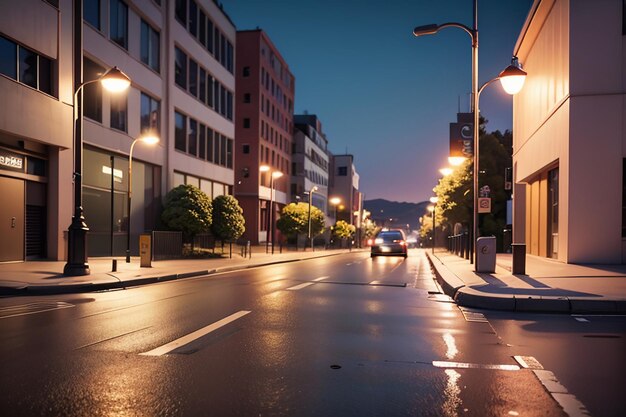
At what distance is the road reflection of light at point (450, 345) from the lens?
6.00 meters

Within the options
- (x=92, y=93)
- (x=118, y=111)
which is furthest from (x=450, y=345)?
(x=118, y=111)

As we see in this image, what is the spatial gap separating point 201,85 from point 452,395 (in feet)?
116

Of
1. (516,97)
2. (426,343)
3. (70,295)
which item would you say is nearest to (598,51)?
(516,97)

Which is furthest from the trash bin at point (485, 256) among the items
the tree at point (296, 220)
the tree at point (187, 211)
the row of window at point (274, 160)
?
the row of window at point (274, 160)

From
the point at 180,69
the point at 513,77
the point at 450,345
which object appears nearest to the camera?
the point at 450,345

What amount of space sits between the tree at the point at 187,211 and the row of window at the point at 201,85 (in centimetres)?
Answer: 811

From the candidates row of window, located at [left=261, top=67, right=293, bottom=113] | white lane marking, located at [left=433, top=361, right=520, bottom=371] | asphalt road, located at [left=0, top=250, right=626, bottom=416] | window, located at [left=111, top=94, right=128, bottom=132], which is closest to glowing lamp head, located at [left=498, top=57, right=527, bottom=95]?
asphalt road, located at [left=0, top=250, right=626, bottom=416]

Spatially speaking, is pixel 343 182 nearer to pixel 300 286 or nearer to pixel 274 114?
pixel 274 114

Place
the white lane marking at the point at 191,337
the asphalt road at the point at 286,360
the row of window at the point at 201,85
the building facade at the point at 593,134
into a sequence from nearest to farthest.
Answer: the asphalt road at the point at 286,360 < the white lane marking at the point at 191,337 < the building facade at the point at 593,134 < the row of window at the point at 201,85

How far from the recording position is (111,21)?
2592cm

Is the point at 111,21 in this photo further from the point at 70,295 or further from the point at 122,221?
the point at 70,295

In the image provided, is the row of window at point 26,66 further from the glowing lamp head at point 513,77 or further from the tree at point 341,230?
the tree at point 341,230

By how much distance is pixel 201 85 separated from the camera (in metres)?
37.2

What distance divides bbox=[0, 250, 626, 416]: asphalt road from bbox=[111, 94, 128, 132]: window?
1782cm
